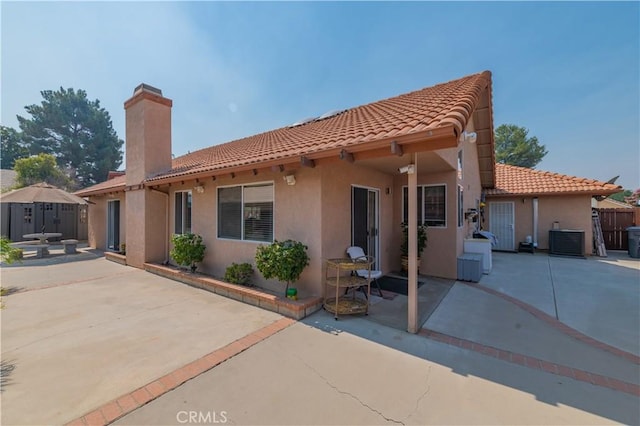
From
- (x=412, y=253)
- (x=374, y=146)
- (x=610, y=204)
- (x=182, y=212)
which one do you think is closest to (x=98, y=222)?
(x=182, y=212)

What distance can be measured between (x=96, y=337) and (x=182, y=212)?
583cm

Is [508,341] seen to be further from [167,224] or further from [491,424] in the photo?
[167,224]

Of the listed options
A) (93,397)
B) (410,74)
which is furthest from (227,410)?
(410,74)

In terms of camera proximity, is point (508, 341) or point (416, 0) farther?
point (416, 0)

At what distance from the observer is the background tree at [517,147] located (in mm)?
31641

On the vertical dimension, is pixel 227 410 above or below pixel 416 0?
below

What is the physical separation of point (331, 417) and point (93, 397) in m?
2.66

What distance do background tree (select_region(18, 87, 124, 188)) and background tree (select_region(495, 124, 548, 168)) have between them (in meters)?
48.0

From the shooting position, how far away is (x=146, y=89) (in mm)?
9969

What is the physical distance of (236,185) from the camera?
7.45 meters

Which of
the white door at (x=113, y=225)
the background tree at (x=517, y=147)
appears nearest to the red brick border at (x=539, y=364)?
the white door at (x=113, y=225)

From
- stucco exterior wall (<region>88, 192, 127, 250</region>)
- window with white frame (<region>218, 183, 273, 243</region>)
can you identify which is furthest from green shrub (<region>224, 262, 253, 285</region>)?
stucco exterior wall (<region>88, 192, 127, 250</region>)

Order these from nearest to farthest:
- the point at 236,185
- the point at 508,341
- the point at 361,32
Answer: the point at 508,341
the point at 236,185
the point at 361,32

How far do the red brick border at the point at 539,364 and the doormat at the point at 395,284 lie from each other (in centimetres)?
228
